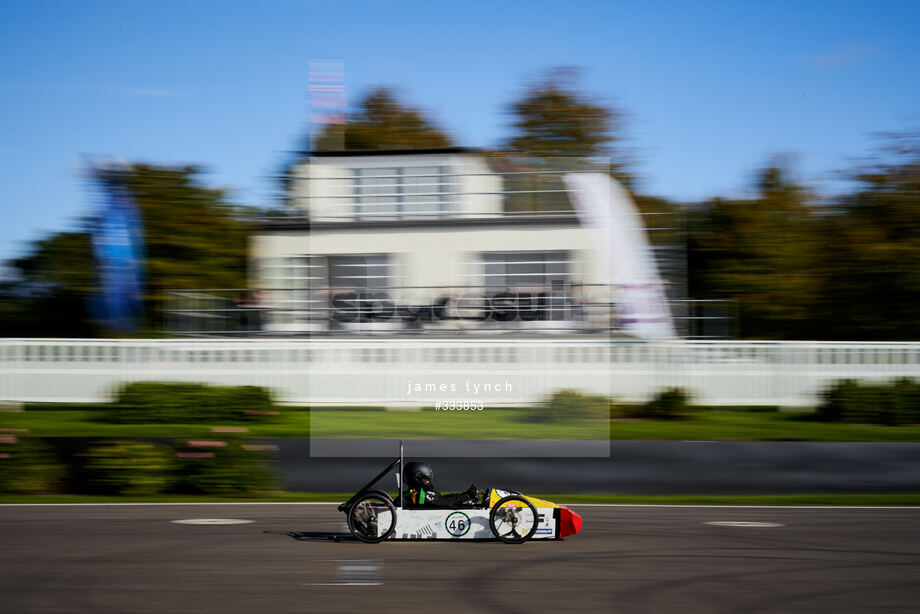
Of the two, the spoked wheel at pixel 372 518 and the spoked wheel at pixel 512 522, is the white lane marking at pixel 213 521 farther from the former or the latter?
the spoked wheel at pixel 512 522

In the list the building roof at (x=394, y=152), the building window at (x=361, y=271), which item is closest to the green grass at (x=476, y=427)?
the building window at (x=361, y=271)

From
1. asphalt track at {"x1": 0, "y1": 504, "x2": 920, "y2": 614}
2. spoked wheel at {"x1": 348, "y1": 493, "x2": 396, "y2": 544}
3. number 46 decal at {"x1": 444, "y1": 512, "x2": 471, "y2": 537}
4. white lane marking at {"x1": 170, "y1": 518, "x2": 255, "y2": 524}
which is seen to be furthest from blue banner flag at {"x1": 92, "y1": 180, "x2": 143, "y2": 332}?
number 46 decal at {"x1": 444, "y1": 512, "x2": 471, "y2": 537}

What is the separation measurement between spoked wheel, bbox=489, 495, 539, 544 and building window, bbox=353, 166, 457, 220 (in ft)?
25.7

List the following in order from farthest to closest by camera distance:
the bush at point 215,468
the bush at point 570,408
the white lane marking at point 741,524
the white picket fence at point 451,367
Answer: the white picket fence at point 451,367 → the bush at point 570,408 → the bush at point 215,468 → the white lane marking at point 741,524

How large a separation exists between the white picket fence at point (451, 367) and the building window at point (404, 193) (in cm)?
214

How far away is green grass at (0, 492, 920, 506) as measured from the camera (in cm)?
1238

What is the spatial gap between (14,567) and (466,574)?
360 centimetres

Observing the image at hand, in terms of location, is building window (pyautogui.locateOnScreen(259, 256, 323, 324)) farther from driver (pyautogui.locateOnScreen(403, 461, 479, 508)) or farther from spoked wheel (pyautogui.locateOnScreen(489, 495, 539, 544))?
spoked wheel (pyautogui.locateOnScreen(489, 495, 539, 544))

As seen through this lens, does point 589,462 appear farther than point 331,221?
No

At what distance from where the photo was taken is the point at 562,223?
53.8ft

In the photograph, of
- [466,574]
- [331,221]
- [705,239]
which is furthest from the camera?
[705,239]

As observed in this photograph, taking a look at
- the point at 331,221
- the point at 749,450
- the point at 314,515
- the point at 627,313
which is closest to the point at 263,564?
the point at 314,515

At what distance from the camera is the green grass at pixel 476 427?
14.4 meters

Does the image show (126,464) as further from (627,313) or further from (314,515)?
Answer: (627,313)
